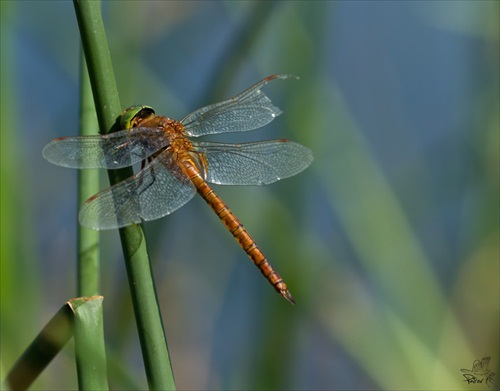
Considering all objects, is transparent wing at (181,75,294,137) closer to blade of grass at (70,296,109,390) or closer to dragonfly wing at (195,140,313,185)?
dragonfly wing at (195,140,313,185)

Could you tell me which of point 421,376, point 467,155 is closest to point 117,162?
point 421,376

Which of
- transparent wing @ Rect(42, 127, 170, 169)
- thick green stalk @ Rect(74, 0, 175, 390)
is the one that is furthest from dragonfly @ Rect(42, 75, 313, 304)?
thick green stalk @ Rect(74, 0, 175, 390)

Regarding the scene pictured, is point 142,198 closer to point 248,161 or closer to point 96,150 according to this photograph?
point 96,150

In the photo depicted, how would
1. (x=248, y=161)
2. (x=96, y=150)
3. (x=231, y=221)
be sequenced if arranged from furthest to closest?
(x=248, y=161) → (x=231, y=221) → (x=96, y=150)

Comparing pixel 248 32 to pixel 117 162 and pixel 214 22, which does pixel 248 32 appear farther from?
pixel 117 162

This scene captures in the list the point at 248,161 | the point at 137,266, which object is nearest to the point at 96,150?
the point at 137,266

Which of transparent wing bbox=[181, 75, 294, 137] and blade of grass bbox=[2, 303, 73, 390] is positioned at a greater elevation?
transparent wing bbox=[181, 75, 294, 137]
